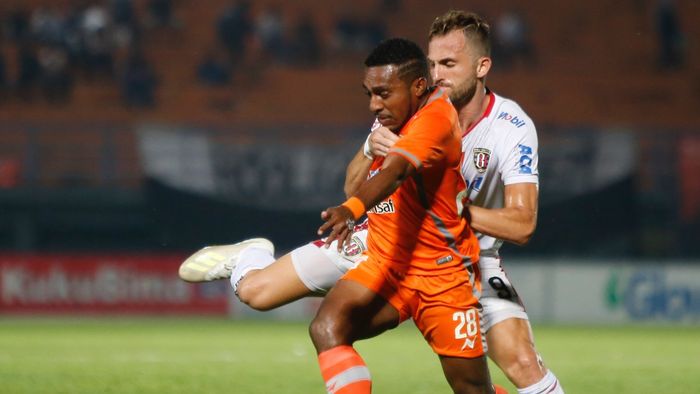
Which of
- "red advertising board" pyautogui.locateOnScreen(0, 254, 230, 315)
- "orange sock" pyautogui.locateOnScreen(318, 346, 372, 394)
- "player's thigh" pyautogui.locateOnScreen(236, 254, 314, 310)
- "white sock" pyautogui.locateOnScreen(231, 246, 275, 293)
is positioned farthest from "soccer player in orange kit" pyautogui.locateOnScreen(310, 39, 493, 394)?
"red advertising board" pyautogui.locateOnScreen(0, 254, 230, 315)

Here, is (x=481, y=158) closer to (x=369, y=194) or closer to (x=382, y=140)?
(x=382, y=140)

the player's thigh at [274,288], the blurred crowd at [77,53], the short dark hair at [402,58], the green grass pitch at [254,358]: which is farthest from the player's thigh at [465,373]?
the blurred crowd at [77,53]

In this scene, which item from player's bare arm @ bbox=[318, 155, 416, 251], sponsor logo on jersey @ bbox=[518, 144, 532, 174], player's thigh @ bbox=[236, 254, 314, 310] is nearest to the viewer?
player's bare arm @ bbox=[318, 155, 416, 251]

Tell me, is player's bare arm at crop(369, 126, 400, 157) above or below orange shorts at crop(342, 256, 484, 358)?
above

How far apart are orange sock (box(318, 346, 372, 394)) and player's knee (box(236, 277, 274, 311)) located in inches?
41.1

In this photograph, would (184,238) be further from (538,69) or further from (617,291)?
(538,69)

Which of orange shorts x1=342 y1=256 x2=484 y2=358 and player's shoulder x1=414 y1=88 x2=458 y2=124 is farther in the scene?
orange shorts x1=342 y1=256 x2=484 y2=358

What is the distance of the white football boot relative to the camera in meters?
6.40

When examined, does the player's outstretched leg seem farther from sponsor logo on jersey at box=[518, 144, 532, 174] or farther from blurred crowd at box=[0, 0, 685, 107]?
blurred crowd at box=[0, 0, 685, 107]

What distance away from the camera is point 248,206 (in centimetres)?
1730

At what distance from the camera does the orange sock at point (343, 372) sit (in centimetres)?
489

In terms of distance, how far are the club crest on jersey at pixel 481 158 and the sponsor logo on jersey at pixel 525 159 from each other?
0.17 metres

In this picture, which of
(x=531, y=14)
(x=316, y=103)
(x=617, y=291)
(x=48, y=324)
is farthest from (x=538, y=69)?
(x=48, y=324)

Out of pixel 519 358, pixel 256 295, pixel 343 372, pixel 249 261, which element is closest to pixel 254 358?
pixel 249 261
